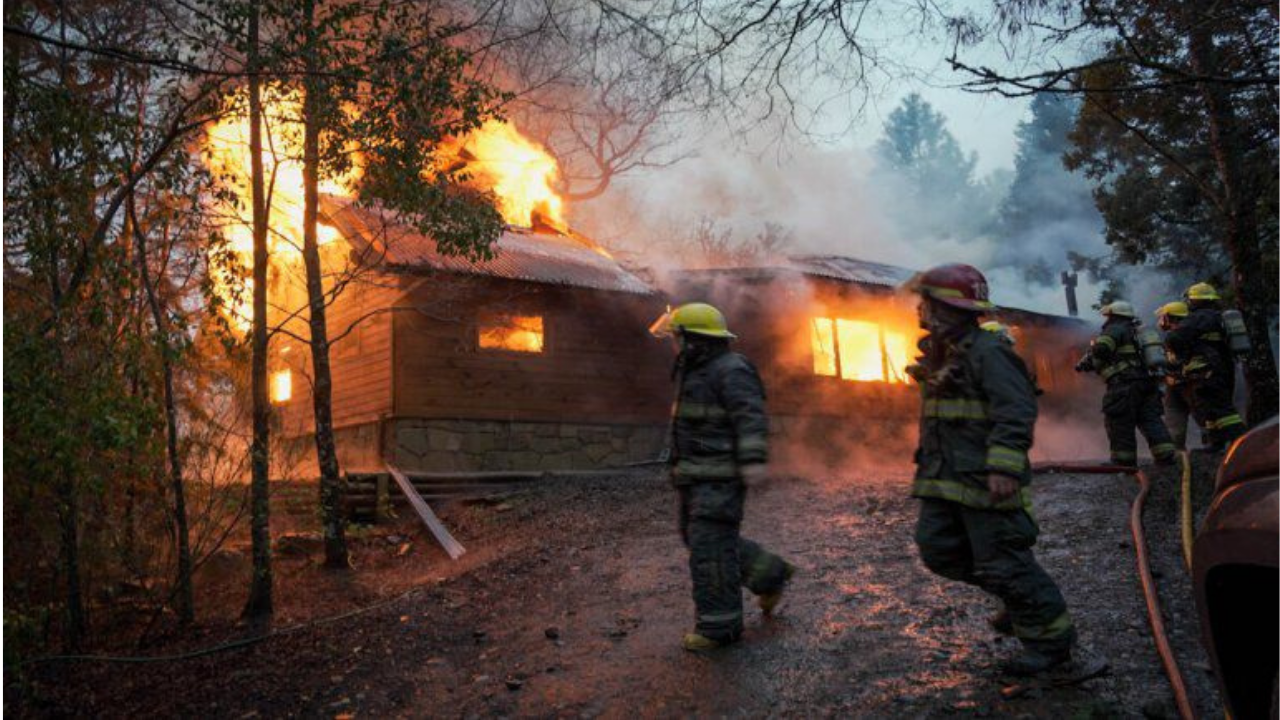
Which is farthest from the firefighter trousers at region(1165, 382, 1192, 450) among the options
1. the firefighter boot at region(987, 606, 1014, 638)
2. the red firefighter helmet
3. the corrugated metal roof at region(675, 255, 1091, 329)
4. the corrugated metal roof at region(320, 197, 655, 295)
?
the corrugated metal roof at region(320, 197, 655, 295)

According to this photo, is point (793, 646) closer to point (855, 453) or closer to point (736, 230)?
point (855, 453)

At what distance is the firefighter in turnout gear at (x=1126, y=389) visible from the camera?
29.5 feet

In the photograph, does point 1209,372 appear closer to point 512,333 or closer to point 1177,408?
point 1177,408

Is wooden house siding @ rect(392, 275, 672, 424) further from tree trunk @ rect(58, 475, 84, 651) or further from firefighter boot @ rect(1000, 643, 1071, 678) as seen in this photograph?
firefighter boot @ rect(1000, 643, 1071, 678)

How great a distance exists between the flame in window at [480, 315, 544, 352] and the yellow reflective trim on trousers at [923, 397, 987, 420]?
11708mm

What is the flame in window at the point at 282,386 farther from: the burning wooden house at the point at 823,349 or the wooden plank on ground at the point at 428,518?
the burning wooden house at the point at 823,349

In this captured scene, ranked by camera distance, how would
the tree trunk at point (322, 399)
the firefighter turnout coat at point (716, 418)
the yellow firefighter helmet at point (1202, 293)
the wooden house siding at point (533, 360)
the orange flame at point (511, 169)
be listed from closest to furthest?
the firefighter turnout coat at point (716, 418) → the tree trunk at point (322, 399) → the yellow firefighter helmet at point (1202, 293) → the wooden house siding at point (533, 360) → the orange flame at point (511, 169)

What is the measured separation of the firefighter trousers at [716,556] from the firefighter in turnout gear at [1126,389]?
6.27 meters

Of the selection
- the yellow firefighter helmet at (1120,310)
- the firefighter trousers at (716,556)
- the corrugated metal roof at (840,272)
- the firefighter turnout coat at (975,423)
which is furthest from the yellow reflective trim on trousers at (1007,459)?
the corrugated metal roof at (840,272)

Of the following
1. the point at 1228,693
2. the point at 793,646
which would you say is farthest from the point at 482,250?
the point at 1228,693

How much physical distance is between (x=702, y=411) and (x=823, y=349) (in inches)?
559

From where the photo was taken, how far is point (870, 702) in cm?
373

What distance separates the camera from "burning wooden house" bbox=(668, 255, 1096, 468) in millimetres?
17297

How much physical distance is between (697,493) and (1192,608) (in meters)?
2.63
